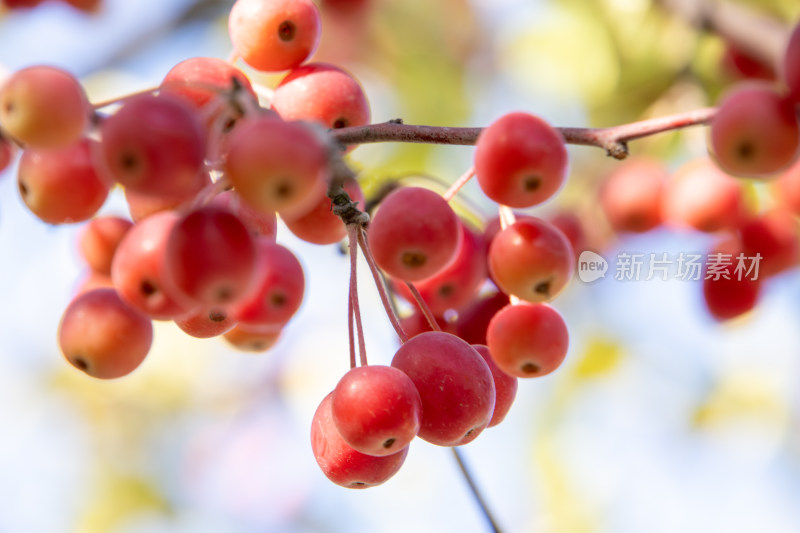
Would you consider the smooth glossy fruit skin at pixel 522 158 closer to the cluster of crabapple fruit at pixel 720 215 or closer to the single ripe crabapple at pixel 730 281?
the cluster of crabapple fruit at pixel 720 215

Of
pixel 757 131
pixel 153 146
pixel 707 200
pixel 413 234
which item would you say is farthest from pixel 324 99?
pixel 707 200

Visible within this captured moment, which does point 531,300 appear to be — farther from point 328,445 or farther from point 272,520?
point 272,520

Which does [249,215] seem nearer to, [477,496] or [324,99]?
[324,99]

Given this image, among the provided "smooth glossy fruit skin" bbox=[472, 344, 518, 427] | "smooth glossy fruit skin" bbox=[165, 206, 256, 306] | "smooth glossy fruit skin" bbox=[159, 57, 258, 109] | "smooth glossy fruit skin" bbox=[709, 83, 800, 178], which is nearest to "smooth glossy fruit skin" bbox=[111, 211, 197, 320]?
"smooth glossy fruit skin" bbox=[165, 206, 256, 306]

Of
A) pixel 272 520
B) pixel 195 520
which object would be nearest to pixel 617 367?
pixel 272 520

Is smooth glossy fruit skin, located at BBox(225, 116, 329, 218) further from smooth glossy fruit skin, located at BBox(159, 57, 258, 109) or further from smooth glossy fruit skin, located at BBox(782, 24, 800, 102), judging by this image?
smooth glossy fruit skin, located at BBox(782, 24, 800, 102)

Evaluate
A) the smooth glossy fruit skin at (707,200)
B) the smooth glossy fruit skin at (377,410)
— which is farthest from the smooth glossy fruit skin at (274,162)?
the smooth glossy fruit skin at (707,200)
